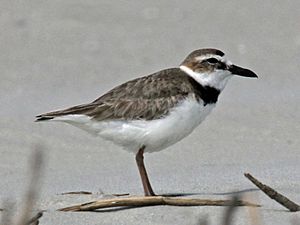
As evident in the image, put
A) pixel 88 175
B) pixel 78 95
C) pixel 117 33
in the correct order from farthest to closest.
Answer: pixel 117 33, pixel 78 95, pixel 88 175

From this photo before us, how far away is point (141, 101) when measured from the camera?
5676 millimetres

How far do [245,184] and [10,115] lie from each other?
288 cm

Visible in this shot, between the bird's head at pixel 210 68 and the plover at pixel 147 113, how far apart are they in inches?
3.7

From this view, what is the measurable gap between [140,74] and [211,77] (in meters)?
3.14

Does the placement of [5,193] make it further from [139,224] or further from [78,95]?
[78,95]

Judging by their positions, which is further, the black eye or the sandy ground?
the sandy ground

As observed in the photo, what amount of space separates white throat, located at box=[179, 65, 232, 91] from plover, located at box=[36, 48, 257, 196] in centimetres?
A: 5

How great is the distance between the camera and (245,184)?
5820 mm

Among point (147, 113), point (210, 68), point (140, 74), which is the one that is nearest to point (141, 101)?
point (147, 113)

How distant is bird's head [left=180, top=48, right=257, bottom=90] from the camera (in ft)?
19.3

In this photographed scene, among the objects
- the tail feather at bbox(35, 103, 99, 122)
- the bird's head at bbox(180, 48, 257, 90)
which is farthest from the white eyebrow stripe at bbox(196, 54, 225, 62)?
the tail feather at bbox(35, 103, 99, 122)

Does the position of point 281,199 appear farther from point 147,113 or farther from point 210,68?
point 210,68

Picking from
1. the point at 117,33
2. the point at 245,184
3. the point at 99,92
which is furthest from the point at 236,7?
the point at 245,184

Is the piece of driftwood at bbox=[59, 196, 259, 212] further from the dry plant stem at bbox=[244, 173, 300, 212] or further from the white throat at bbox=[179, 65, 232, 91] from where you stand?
the white throat at bbox=[179, 65, 232, 91]
